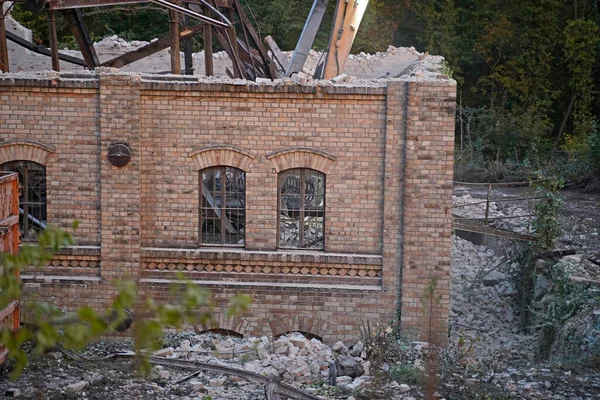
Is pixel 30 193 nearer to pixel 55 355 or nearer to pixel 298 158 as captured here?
pixel 55 355

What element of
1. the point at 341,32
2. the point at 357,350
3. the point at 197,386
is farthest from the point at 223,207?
the point at 341,32

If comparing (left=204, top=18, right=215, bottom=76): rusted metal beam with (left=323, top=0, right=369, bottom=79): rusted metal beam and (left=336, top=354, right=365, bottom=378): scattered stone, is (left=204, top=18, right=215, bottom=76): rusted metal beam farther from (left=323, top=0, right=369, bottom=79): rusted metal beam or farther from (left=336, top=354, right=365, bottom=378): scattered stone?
(left=336, top=354, right=365, bottom=378): scattered stone

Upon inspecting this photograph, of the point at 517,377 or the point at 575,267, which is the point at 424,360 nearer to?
the point at 517,377

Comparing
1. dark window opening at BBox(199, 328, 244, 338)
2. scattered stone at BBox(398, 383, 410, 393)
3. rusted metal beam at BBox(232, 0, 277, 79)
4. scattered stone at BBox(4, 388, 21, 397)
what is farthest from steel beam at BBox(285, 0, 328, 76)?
scattered stone at BBox(4, 388, 21, 397)

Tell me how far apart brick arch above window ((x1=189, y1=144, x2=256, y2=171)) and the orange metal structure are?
Result: 2.90 m

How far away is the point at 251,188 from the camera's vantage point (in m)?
12.9

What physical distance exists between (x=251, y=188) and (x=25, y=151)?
354 centimetres

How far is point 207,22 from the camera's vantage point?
1448 cm

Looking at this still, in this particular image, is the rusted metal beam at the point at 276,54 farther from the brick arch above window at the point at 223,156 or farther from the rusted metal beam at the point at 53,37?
the brick arch above window at the point at 223,156

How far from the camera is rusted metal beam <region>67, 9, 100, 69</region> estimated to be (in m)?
15.3

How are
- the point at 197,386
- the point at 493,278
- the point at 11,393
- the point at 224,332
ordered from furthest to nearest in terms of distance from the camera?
the point at 493,278 → the point at 224,332 → the point at 197,386 → the point at 11,393

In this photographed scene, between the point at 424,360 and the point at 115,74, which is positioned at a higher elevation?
the point at 115,74

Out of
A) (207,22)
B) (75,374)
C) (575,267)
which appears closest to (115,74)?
(207,22)

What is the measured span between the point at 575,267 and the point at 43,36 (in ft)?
83.4
